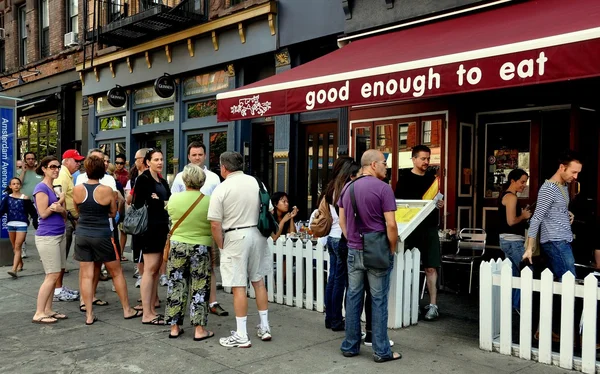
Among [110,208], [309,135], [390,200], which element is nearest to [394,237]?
[390,200]

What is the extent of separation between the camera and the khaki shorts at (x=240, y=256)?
5188mm

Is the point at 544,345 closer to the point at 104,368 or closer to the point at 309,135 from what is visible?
the point at 104,368

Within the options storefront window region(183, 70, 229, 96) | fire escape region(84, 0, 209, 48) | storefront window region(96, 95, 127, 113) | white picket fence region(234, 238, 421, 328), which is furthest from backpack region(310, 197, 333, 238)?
storefront window region(96, 95, 127, 113)

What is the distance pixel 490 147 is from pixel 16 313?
22.7 ft

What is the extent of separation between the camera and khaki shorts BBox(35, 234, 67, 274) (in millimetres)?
6270

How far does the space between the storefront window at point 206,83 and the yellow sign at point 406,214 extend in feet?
24.2

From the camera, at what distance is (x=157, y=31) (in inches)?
535

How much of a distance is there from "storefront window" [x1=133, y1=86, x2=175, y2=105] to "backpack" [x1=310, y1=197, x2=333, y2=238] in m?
9.62

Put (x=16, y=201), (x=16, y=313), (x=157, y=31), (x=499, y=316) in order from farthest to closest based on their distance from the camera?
1. (x=157, y=31)
2. (x=16, y=201)
3. (x=16, y=313)
4. (x=499, y=316)

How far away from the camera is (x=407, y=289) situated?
5820 mm

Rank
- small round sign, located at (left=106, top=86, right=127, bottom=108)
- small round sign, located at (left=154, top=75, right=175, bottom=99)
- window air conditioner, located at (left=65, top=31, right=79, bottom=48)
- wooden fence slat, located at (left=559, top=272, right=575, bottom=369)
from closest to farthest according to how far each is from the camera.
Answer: wooden fence slat, located at (left=559, top=272, right=575, bottom=369)
small round sign, located at (left=154, top=75, right=175, bottom=99)
small round sign, located at (left=106, top=86, right=127, bottom=108)
window air conditioner, located at (left=65, top=31, right=79, bottom=48)

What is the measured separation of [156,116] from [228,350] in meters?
10.7

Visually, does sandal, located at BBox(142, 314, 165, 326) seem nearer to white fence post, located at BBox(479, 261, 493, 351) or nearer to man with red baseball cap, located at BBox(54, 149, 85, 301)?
man with red baseball cap, located at BBox(54, 149, 85, 301)

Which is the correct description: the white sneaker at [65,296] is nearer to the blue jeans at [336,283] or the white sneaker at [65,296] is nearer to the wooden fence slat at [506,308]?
the blue jeans at [336,283]
